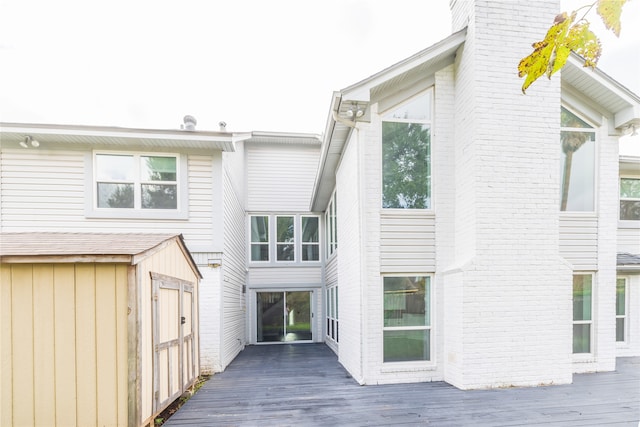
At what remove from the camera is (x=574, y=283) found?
6031 millimetres

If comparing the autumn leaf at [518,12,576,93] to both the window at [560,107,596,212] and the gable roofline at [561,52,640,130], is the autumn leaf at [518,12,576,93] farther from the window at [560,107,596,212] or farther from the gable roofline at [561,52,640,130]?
the window at [560,107,596,212]

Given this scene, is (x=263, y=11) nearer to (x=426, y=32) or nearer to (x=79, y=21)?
(x=79, y=21)

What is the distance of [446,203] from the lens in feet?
18.8

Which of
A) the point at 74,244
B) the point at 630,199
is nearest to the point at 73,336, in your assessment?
the point at 74,244

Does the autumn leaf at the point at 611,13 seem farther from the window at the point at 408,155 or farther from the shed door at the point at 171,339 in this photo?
the window at the point at 408,155

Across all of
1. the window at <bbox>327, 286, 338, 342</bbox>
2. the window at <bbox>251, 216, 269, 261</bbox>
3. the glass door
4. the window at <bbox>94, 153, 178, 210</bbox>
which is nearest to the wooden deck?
the window at <bbox>327, 286, 338, 342</bbox>

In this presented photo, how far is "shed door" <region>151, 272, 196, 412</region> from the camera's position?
12.5 ft

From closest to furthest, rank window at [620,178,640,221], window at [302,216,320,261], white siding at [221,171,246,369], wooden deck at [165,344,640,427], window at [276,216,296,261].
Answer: wooden deck at [165,344,640,427] → white siding at [221,171,246,369] → window at [620,178,640,221] → window at [276,216,296,261] → window at [302,216,320,261]

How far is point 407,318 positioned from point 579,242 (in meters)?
3.63

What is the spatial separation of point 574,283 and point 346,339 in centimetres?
454

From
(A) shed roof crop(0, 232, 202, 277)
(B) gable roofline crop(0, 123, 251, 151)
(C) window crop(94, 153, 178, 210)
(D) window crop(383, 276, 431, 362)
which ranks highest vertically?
(B) gable roofline crop(0, 123, 251, 151)

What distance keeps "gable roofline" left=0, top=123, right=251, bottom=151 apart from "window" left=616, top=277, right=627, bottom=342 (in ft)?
31.3

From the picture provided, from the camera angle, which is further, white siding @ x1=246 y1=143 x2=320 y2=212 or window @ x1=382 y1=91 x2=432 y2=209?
white siding @ x1=246 y1=143 x2=320 y2=212

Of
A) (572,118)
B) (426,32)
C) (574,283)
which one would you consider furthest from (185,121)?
(426,32)
